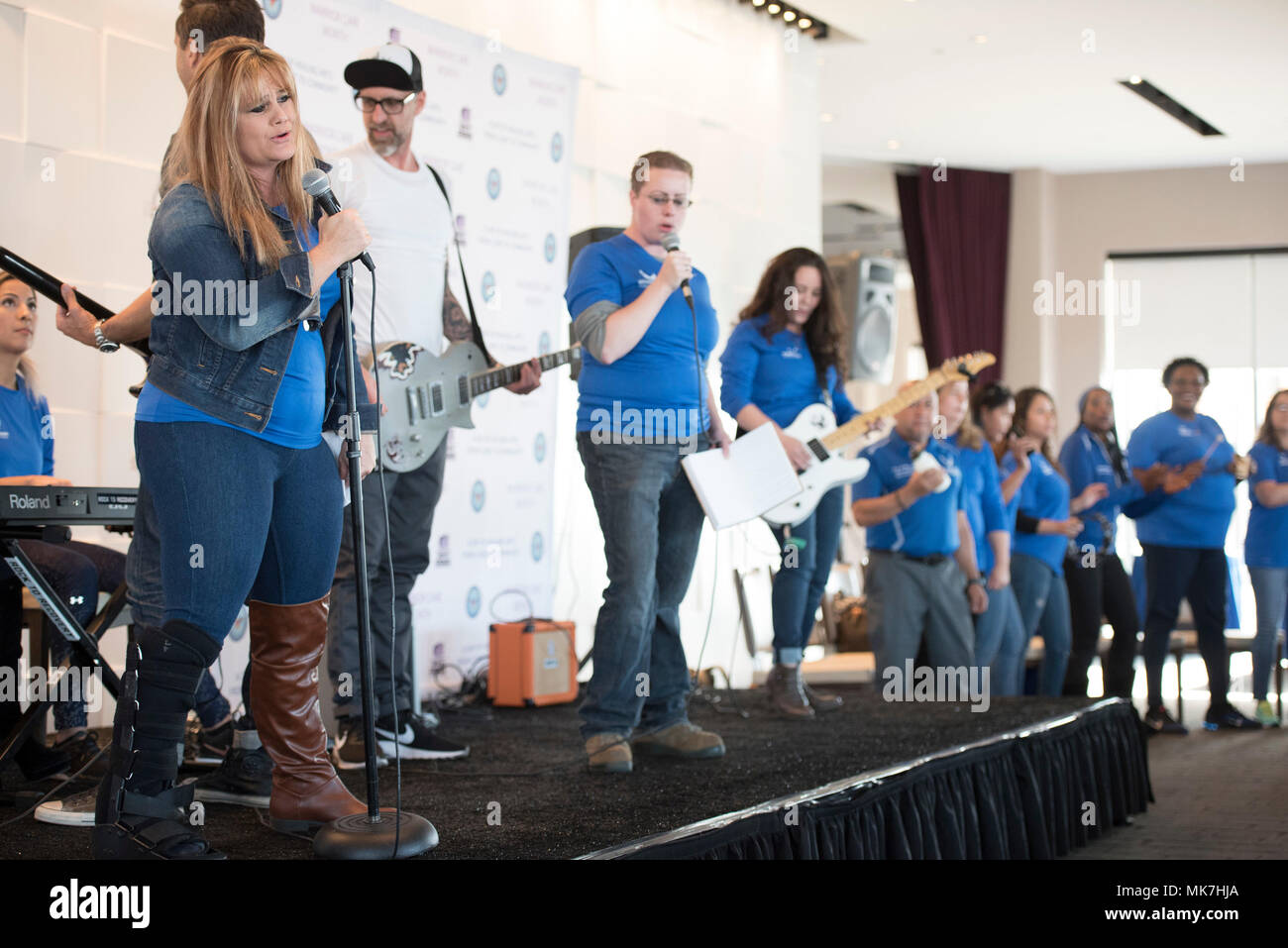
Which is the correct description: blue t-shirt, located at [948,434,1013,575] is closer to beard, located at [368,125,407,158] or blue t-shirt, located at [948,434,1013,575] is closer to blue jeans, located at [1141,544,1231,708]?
blue jeans, located at [1141,544,1231,708]

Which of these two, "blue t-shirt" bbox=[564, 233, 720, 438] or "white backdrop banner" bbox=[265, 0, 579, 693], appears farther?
"white backdrop banner" bbox=[265, 0, 579, 693]

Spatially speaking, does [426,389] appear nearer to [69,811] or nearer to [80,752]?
[80,752]

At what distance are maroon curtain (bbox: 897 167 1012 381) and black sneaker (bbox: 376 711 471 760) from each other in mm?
7838

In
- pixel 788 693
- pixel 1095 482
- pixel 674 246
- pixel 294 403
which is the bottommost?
pixel 788 693

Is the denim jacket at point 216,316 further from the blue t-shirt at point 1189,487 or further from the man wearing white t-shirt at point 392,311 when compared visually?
the blue t-shirt at point 1189,487

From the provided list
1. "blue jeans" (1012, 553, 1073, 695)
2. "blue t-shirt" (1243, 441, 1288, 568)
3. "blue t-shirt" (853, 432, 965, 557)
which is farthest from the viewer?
"blue t-shirt" (1243, 441, 1288, 568)

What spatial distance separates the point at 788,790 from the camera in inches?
109

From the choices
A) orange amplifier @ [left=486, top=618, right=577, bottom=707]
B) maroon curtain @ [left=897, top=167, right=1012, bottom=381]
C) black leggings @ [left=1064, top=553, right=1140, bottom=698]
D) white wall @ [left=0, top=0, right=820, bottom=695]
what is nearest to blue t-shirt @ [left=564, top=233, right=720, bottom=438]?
white wall @ [left=0, top=0, right=820, bottom=695]

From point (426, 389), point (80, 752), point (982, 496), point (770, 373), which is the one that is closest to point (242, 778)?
point (80, 752)

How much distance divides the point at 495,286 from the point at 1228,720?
3.86 metres

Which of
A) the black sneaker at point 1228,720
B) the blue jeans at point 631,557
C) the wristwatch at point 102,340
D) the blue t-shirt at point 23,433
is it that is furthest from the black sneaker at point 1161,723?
the wristwatch at point 102,340

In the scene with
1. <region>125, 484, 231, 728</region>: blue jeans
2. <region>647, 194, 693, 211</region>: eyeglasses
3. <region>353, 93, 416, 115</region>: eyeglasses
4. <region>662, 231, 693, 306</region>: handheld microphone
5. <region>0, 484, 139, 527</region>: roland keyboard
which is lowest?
<region>125, 484, 231, 728</region>: blue jeans

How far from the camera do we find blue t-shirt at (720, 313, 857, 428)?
4.10 m

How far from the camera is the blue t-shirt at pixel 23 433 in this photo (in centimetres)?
323
